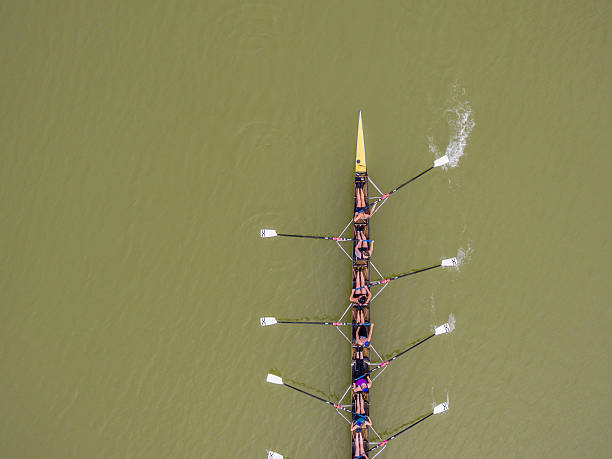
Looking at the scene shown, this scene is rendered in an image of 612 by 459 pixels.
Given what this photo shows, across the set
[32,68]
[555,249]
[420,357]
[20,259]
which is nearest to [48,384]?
[20,259]

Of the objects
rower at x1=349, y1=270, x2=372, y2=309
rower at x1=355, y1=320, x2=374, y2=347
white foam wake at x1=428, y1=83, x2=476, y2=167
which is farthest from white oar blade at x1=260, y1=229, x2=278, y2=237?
white foam wake at x1=428, y1=83, x2=476, y2=167

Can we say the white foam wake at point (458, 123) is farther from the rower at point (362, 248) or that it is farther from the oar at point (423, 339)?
the oar at point (423, 339)

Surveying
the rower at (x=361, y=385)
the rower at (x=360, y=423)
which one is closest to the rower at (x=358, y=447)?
the rower at (x=360, y=423)

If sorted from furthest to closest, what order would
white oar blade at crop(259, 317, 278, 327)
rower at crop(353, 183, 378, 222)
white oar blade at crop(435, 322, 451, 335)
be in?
1. white oar blade at crop(435, 322, 451, 335)
2. white oar blade at crop(259, 317, 278, 327)
3. rower at crop(353, 183, 378, 222)

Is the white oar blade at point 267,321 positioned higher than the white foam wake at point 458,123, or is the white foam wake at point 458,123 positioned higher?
the white foam wake at point 458,123

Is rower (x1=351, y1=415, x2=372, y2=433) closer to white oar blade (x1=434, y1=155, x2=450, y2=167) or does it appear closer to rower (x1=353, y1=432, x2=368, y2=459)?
rower (x1=353, y1=432, x2=368, y2=459)

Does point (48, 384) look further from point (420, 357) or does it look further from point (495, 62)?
point (495, 62)
